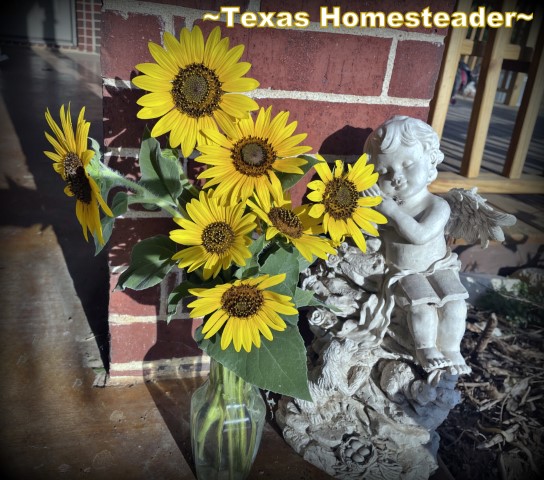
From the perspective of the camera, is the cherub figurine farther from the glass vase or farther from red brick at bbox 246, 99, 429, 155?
the glass vase

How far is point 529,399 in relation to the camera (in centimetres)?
145

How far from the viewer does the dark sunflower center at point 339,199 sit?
699mm

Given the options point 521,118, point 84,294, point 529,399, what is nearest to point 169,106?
point 84,294

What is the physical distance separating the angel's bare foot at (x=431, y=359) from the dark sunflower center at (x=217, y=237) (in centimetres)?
52

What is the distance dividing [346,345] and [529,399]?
78cm

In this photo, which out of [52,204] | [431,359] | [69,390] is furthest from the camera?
[52,204]

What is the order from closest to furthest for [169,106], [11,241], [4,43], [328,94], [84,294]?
[169,106] < [328,94] < [84,294] < [11,241] < [4,43]

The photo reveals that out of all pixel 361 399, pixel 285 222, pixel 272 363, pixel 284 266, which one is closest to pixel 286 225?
pixel 285 222

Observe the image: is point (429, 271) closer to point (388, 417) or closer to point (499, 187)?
point (388, 417)

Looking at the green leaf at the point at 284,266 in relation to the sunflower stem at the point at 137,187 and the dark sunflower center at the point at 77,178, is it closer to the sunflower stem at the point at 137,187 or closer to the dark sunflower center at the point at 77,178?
the sunflower stem at the point at 137,187

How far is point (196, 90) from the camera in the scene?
681mm

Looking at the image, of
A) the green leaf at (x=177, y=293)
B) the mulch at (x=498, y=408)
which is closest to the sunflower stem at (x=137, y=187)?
the green leaf at (x=177, y=293)

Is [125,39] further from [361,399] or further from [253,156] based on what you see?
[361,399]

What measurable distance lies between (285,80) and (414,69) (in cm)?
27
